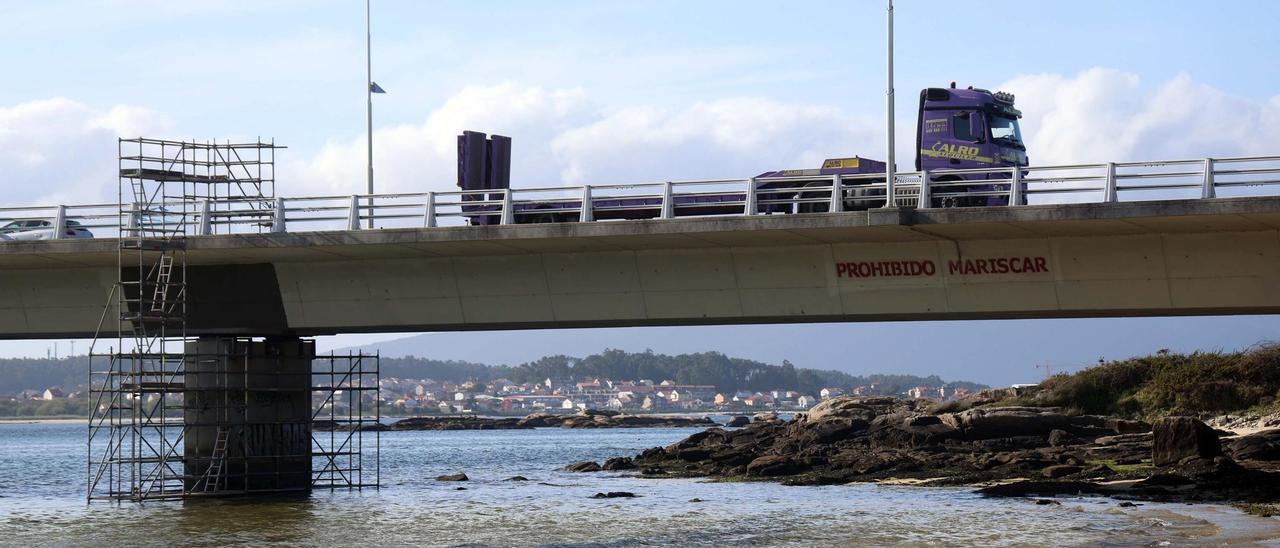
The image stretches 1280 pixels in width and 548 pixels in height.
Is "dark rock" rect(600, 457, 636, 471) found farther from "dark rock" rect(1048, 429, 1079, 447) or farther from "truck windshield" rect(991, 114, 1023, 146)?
"truck windshield" rect(991, 114, 1023, 146)

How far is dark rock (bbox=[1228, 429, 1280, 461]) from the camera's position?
3728cm

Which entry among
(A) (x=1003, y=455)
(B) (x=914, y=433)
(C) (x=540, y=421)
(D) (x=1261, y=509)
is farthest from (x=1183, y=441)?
(C) (x=540, y=421)

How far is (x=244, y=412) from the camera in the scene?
120 feet

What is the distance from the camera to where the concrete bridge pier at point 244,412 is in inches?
1428

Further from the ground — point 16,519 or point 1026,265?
point 1026,265

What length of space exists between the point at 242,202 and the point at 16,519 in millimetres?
9449

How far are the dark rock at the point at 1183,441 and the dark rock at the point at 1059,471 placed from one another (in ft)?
6.72

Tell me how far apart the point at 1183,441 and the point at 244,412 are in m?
22.9

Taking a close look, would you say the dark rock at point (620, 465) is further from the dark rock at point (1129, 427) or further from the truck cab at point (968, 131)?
the truck cab at point (968, 131)

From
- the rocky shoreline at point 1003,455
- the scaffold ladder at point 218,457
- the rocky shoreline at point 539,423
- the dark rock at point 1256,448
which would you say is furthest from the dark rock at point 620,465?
the rocky shoreline at point 539,423

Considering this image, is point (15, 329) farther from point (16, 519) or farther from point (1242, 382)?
point (1242, 382)

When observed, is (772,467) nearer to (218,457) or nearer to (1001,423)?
(1001,423)

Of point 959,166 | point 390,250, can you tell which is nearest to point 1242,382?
point 959,166

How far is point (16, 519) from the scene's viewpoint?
119 ft
